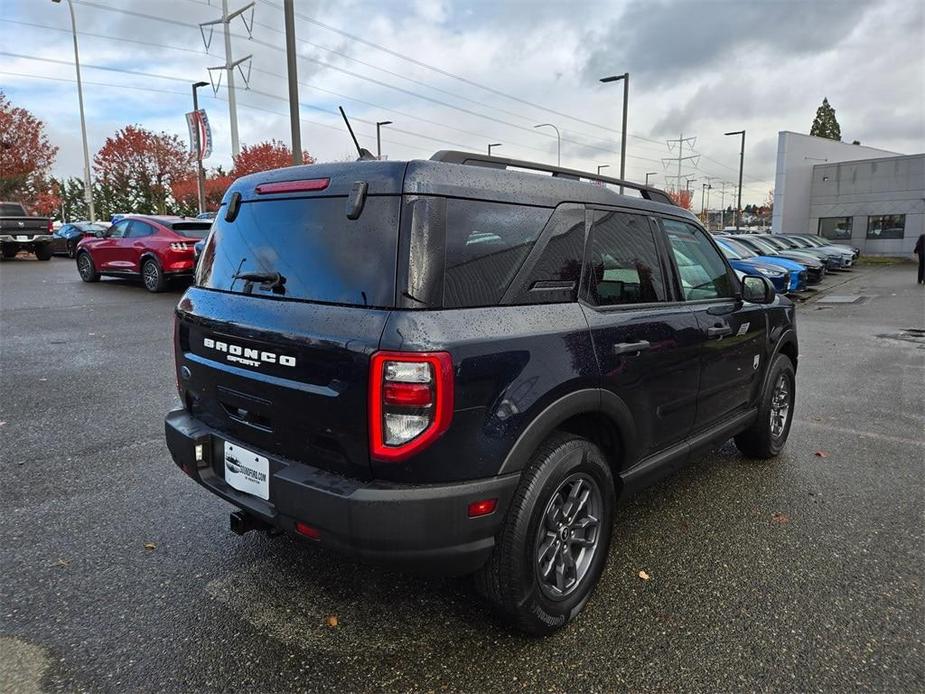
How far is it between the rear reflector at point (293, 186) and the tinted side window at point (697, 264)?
189 centimetres

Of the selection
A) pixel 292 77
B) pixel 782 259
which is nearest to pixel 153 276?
pixel 292 77

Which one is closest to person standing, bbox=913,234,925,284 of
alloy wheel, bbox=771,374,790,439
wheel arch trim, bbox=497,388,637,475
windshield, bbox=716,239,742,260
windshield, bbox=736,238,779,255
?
windshield, bbox=736,238,779,255

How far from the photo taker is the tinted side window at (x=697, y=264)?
136 inches

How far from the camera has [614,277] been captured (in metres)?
2.91

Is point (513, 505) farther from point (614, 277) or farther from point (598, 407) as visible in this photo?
point (614, 277)

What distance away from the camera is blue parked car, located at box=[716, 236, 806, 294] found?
15.7m

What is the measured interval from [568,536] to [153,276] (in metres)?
13.3

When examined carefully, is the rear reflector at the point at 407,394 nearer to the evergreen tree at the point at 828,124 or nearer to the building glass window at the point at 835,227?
the building glass window at the point at 835,227

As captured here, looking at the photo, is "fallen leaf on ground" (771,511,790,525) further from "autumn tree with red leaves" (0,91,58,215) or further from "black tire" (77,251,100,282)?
"autumn tree with red leaves" (0,91,58,215)

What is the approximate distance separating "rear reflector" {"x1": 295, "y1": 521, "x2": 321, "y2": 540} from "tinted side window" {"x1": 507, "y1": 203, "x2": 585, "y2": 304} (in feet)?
3.72

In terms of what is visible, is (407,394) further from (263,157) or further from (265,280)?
(263,157)

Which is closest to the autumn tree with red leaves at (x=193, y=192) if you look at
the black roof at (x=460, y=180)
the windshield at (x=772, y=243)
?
the windshield at (x=772, y=243)

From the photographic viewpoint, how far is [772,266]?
53.5 ft

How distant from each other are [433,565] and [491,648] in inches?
21.5
